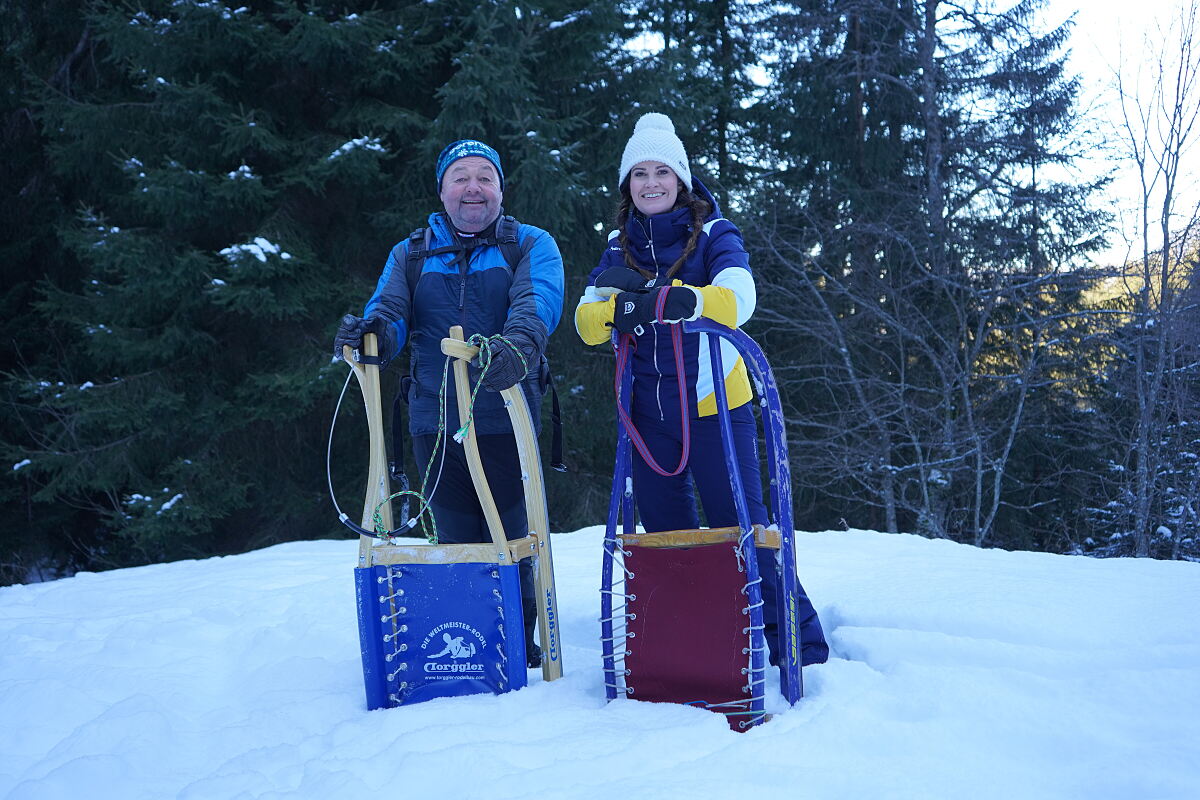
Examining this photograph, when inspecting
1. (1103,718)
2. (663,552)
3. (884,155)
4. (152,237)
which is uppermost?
(884,155)

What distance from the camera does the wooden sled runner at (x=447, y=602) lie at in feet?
7.59

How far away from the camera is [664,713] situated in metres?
2.13

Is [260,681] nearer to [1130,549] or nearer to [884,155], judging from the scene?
[1130,549]

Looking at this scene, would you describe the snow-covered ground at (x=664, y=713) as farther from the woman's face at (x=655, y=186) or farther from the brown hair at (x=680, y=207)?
the woman's face at (x=655, y=186)

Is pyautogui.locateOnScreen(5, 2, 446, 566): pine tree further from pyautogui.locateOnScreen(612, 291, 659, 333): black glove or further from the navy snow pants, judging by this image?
pyautogui.locateOnScreen(612, 291, 659, 333): black glove

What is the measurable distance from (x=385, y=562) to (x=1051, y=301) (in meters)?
8.24

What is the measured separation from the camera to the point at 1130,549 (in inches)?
314

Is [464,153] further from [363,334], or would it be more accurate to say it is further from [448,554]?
[448,554]

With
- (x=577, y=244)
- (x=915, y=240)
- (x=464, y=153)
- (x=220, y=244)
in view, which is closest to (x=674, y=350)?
(x=464, y=153)

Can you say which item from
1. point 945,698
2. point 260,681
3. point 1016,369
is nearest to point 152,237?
point 260,681

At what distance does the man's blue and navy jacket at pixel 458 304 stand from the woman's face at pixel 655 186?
0.32 metres

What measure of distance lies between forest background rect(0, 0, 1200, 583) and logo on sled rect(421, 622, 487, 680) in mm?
5038

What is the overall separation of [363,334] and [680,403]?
942 millimetres

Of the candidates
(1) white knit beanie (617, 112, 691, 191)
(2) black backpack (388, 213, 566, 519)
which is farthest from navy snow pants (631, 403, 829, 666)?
(1) white knit beanie (617, 112, 691, 191)
